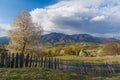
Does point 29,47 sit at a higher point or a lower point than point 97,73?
higher

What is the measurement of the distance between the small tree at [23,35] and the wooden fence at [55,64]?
2200 centimetres

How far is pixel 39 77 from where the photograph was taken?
17.4 m

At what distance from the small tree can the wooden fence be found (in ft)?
72.2

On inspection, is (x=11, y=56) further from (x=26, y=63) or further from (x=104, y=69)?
(x=104, y=69)

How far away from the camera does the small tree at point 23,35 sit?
162 ft

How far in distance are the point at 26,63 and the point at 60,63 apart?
4.32 m

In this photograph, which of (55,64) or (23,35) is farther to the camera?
(23,35)

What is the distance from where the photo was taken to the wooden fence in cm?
2254

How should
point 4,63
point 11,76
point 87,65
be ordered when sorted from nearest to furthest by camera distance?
point 11,76 < point 4,63 < point 87,65

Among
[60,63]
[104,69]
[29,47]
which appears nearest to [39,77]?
[60,63]

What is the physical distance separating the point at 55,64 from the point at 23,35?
80.3 feet

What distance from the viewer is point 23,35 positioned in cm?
4950

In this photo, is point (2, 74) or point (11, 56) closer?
point (2, 74)

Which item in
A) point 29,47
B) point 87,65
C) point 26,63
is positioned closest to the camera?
point 26,63
